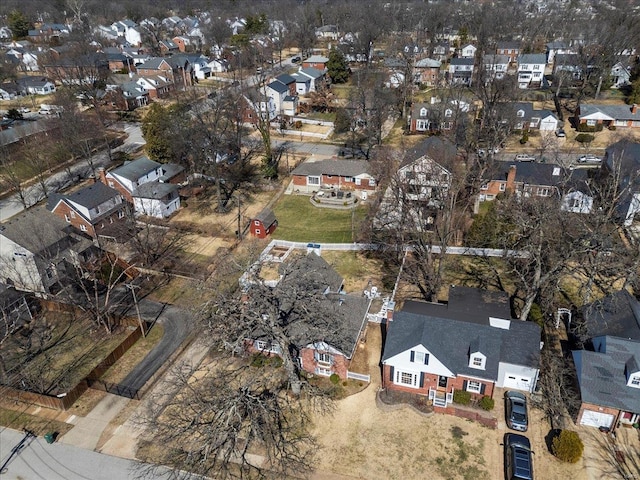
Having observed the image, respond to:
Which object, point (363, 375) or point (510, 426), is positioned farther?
point (363, 375)

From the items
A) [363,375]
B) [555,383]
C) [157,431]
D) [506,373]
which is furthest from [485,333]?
[157,431]

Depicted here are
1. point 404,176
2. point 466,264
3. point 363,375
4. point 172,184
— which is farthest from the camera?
point 172,184

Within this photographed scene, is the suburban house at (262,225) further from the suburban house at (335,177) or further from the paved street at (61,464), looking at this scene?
the paved street at (61,464)

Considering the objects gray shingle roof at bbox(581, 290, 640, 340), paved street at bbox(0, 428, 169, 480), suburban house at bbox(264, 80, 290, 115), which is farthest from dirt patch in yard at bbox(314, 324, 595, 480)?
suburban house at bbox(264, 80, 290, 115)

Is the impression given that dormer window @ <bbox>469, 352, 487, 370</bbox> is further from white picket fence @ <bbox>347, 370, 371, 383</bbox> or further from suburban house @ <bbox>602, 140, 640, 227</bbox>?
suburban house @ <bbox>602, 140, 640, 227</bbox>

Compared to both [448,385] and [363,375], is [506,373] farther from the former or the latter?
[363,375]

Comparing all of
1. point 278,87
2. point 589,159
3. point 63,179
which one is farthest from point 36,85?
point 589,159
